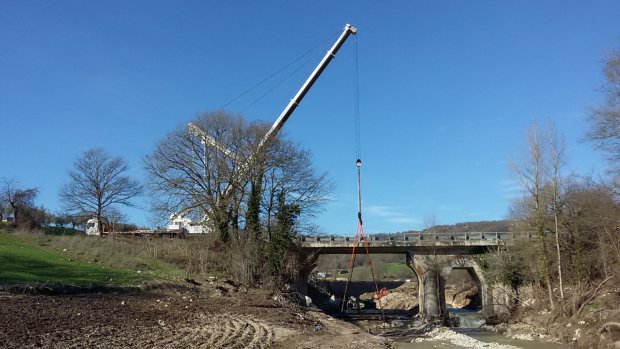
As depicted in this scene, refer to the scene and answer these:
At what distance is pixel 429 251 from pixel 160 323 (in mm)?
42274

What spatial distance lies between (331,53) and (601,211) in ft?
91.7

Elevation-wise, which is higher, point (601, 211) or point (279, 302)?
point (601, 211)

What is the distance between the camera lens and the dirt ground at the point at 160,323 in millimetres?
12461

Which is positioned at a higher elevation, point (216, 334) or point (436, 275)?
point (216, 334)

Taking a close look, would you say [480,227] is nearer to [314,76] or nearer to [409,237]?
[409,237]

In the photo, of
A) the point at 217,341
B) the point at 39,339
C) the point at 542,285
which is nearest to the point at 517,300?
the point at 542,285

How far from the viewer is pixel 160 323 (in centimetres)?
1567

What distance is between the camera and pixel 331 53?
49875 millimetres

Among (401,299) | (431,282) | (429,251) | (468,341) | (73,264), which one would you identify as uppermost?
(429,251)

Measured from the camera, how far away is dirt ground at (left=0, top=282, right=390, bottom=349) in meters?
12.5

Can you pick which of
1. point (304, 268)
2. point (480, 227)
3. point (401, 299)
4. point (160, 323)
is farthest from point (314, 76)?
point (401, 299)

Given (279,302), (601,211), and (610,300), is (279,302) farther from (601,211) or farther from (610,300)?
(601,211)

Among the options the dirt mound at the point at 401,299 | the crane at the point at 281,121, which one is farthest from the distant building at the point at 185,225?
the dirt mound at the point at 401,299

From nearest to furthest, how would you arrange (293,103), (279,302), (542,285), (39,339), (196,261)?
1. (39,339)
2. (279,302)
3. (196,261)
4. (542,285)
5. (293,103)
